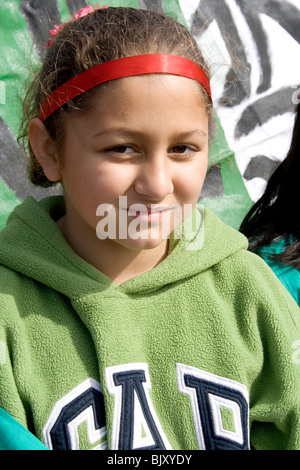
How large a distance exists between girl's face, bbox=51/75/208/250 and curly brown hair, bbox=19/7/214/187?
0.21ft

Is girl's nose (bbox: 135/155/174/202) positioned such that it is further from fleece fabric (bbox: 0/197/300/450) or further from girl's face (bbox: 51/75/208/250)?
fleece fabric (bbox: 0/197/300/450)

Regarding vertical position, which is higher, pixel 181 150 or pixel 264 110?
pixel 264 110

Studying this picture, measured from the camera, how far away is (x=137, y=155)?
1157mm

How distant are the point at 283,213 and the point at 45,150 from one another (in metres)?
0.92

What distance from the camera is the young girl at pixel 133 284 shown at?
1163 mm

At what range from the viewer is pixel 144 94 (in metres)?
1.14

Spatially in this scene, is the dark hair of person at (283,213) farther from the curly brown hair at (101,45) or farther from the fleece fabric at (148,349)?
the curly brown hair at (101,45)

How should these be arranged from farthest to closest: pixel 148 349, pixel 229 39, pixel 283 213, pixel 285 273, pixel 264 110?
1. pixel 264 110
2. pixel 229 39
3. pixel 283 213
4. pixel 285 273
5. pixel 148 349

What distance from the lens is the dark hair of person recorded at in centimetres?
185

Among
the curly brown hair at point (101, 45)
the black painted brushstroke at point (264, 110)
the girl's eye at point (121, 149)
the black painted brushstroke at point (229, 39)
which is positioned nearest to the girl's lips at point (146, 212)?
the girl's eye at point (121, 149)

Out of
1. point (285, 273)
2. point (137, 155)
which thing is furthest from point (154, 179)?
point (285, 273)

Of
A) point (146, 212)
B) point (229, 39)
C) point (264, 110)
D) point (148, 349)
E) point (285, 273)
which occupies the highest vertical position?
point (229, 39)

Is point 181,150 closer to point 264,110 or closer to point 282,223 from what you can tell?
point 282,223
